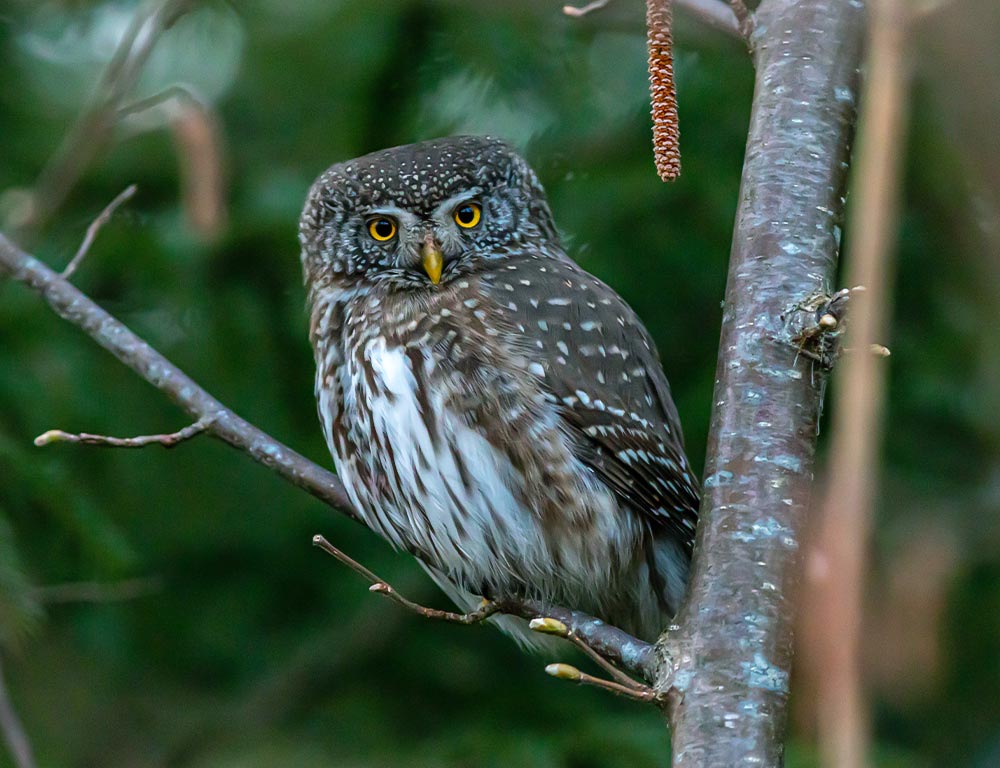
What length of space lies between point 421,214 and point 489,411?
0.75 m

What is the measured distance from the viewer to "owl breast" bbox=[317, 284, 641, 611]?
306cm

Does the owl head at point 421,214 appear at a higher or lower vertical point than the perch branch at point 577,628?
higher

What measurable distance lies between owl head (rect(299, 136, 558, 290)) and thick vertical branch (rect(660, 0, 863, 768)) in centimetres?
126

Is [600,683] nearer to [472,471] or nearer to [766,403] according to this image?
[766,403]

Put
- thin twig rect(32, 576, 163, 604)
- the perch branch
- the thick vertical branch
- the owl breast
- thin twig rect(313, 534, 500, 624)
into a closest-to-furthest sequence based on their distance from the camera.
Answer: the thick vertical branch < the perch branch < thin twig rect(313, 534, 500, 624) < the owl breast < thin twig rect(32, 576, 163, 604)

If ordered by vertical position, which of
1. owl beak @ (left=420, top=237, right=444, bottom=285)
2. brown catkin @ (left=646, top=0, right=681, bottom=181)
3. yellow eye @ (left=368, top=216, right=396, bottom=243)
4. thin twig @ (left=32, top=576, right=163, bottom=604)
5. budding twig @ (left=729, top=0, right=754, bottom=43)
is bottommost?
thin twig @ (left=32, top=576, right=163, bottom=604)

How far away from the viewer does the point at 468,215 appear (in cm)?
362

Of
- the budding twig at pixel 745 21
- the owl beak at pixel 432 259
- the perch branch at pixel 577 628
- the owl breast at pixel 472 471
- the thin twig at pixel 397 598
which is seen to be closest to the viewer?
the perch branch at pixel 577 628

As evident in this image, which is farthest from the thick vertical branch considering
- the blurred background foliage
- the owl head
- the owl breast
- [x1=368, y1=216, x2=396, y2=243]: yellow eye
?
the blurred background foliage

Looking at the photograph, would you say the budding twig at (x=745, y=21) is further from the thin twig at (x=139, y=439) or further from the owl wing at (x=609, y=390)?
the thin twig at (x=139, y=439)

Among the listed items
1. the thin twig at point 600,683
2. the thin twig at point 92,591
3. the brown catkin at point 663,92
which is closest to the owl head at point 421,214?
the thin twig at point 92,591

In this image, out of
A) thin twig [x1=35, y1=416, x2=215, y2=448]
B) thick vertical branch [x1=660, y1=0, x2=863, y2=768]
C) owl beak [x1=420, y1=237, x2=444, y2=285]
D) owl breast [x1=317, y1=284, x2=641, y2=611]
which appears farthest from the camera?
owl beak [x1=420, y1=237, x2=444, y2=285]

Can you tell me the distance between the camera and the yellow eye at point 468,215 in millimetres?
3594

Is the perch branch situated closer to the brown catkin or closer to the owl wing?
the owl wing
